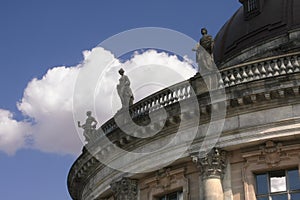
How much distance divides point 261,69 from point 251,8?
34.6 ft

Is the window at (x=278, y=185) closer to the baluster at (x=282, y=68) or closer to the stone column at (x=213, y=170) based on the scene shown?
the stone column at (x=213, y=170)

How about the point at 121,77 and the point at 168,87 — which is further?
the point at 121,77

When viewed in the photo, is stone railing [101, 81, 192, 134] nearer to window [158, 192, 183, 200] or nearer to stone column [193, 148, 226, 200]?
stone column [193, 148, 226, 200]

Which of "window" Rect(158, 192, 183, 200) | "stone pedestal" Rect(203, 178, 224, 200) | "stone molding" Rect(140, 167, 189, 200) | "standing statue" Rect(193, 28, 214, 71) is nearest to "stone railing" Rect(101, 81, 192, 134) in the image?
"standing statue" Rect(193, 28, 214, 71)

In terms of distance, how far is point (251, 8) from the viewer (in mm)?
36938

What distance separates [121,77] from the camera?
101 feet

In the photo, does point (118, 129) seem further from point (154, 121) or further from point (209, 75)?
point (209, 75)

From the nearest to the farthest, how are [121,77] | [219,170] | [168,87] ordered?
[219,170]
[168,87]
[121,77]

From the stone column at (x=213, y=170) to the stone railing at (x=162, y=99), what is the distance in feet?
7.75

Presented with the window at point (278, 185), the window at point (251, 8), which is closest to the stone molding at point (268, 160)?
the window at point (278, 185)

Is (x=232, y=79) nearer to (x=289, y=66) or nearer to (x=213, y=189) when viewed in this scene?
(x=289, y=66)

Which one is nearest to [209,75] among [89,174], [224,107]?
[224,107]

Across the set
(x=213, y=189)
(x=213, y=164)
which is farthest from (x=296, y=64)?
(x=213, y=189)

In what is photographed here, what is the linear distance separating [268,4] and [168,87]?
392 inches
